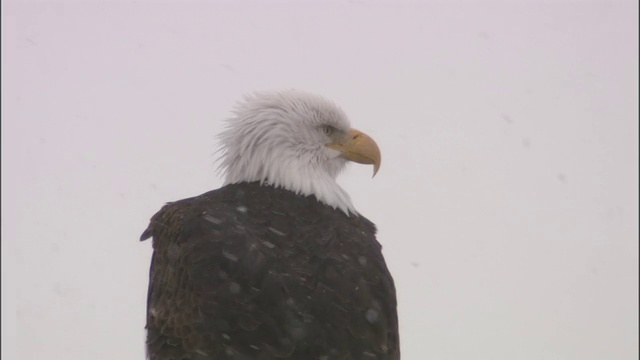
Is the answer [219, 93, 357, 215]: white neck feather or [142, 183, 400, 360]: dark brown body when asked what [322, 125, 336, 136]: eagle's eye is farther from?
[142, 183, 400, 360]: dark brown body

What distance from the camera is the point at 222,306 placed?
4984 mm

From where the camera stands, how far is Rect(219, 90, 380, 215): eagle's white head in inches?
239

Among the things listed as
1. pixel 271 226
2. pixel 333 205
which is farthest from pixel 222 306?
pixel 333 205

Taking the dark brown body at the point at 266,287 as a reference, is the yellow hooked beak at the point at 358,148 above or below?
above

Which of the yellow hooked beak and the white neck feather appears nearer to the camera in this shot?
the white neck feather

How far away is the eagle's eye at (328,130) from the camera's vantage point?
632cm

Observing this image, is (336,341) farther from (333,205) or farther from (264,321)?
(333,205)

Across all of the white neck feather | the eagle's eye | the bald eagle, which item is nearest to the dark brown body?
the bald eagle

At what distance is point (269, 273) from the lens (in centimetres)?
502

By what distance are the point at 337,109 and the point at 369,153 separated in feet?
1.00

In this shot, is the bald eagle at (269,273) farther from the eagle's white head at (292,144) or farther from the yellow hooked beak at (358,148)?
the yellow hooked beak at (358,148)

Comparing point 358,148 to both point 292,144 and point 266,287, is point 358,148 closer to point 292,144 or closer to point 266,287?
point 292,144

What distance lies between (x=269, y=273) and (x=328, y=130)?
1.49 m

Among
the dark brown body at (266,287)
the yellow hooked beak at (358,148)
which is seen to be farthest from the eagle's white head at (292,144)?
the dark brown body at (266,287)
